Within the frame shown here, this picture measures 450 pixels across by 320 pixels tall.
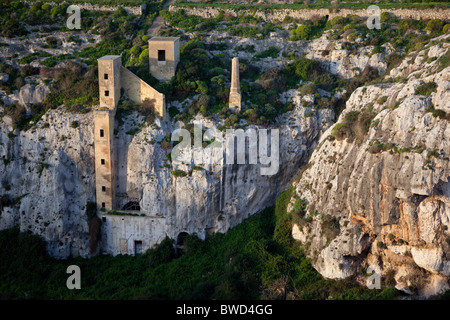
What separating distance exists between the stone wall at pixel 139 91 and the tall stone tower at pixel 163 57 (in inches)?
110

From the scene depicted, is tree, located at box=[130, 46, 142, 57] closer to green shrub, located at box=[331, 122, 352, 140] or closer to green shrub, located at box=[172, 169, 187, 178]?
green shrub, located at box=[172, 169, 187, 178]

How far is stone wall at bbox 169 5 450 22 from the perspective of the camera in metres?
56.2

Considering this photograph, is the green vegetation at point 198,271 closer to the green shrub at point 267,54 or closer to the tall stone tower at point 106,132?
the tall stone tower at point 106,132

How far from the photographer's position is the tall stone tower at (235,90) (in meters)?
47.4

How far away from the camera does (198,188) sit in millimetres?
44844

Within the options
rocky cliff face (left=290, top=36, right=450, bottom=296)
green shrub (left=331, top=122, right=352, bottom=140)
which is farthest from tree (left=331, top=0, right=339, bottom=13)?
green shrub (left=331, top=122, right=352, bottom=140)

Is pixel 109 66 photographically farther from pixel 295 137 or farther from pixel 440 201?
pixel 440 201

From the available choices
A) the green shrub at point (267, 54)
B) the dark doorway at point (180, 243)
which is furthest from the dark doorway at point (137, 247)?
the green shrub at point (267, 54)

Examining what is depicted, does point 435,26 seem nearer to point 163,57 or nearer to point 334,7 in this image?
point 334,7

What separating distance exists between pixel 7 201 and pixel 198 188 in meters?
16.1

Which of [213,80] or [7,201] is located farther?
[213,80]

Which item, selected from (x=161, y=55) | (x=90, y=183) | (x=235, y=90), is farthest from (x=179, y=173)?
(x=161, y=55)

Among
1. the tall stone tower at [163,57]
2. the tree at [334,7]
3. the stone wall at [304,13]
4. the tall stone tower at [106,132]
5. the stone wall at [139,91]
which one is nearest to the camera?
the tall stone tower at [106,132]
